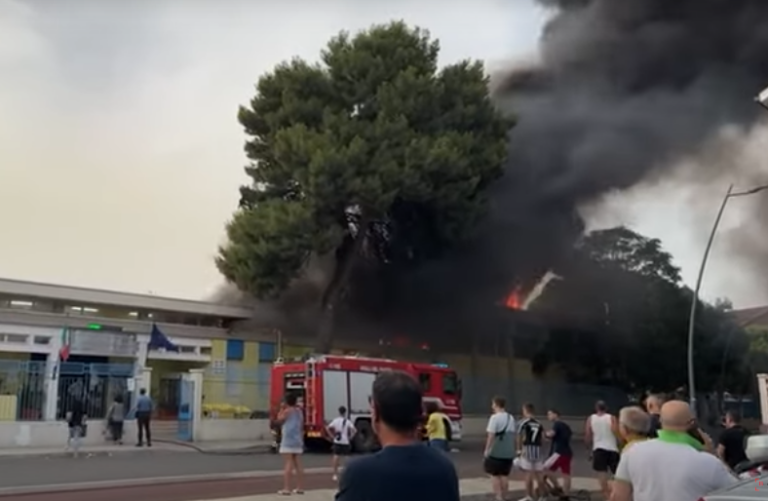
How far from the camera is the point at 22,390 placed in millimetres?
22594

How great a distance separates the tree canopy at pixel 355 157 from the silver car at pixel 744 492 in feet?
86.1

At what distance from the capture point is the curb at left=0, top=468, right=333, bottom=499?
A: 12.6m

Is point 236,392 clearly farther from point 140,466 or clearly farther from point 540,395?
point 540,395

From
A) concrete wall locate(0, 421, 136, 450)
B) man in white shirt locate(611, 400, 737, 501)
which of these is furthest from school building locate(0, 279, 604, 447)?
man in white shirt locate(611, 400, 737, 501)

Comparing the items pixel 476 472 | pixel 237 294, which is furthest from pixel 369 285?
pixel 476 472

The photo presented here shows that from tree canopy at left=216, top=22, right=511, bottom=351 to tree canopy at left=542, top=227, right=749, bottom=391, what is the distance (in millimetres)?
10324

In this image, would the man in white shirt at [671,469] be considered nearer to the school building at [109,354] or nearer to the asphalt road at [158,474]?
the asphalt road at [158,474]

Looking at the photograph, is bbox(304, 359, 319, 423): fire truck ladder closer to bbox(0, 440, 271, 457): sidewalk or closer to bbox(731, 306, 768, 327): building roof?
bbox(0, 440, 271, 457): sidewalk

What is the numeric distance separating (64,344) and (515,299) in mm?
19752

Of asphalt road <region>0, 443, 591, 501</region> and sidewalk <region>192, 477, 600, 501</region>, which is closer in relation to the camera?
sidewalk <region>192, 477, 600, 501</region>

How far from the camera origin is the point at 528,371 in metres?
42.1

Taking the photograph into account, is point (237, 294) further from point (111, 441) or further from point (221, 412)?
point (111, 441)

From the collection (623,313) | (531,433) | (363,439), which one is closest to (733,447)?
(531,433)

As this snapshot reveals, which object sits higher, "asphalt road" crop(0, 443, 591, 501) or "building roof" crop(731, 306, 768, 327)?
"building roof" crop(731, 306, 768, 327)
